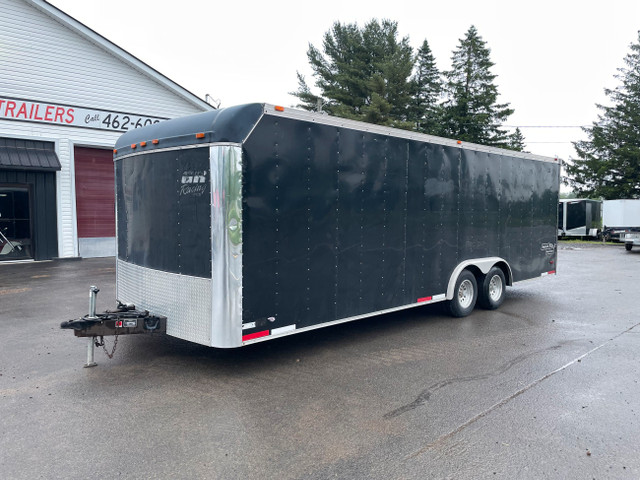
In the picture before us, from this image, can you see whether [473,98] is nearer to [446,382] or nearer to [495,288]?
[495,288]

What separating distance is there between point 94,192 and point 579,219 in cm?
3076

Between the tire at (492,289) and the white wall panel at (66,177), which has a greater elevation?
the white wall panel at (66,177)

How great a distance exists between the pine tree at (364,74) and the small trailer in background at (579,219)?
12.9m

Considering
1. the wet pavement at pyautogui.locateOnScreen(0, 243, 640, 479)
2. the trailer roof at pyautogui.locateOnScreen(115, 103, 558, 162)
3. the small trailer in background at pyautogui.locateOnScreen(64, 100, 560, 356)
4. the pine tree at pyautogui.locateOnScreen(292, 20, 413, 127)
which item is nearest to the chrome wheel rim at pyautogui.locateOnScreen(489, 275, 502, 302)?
the wet pavement at pyautogui.locateOnScreen(0, 243, 640, 479)

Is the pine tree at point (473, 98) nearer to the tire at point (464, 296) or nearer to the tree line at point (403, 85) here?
the tree line at point (403, 85)

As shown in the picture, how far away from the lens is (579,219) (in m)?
33.9

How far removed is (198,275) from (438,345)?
352 centimetres

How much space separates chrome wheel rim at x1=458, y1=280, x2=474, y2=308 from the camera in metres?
8.46

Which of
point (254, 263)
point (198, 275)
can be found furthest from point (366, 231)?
point (198, 275)

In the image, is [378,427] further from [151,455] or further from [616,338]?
[616,338]

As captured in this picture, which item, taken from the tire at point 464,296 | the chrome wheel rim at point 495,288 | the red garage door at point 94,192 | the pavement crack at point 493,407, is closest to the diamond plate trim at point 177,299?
the pavement crack at point 493,407

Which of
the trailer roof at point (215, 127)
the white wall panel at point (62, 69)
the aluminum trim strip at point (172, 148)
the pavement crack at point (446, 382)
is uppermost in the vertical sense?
the white wall panel at point (62, 69)

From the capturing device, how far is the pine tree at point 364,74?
3516 centimetres

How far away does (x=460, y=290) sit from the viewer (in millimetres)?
8477
